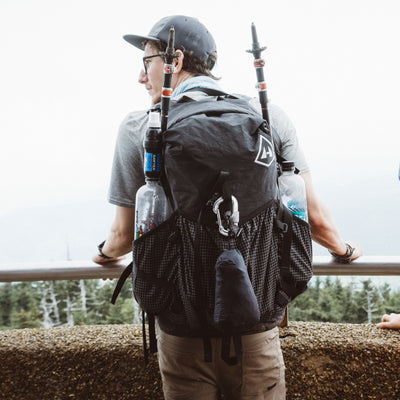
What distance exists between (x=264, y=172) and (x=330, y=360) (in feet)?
5.10

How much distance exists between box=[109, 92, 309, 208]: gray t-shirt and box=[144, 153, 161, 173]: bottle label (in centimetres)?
21

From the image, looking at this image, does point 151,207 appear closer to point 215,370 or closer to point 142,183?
point 142,183

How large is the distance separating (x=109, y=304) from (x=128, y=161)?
430 cm

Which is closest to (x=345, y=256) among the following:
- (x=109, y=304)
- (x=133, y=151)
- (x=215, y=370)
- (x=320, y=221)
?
(x=320, y=221)

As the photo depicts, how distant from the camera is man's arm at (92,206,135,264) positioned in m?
1.49

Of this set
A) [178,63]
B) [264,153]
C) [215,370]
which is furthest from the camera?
[178,63]

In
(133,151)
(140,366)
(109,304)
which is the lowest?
(109,304)

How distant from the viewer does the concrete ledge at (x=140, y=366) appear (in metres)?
2.18

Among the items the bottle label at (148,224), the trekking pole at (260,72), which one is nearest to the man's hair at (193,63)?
the trekking pole at (260,72)

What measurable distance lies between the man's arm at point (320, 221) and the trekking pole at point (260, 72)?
344 millimetres

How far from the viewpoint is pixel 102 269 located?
201cm

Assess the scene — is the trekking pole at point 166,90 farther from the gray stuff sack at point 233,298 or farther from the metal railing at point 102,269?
the metal railing at point 102,269

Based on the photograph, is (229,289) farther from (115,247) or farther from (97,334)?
(97,334)

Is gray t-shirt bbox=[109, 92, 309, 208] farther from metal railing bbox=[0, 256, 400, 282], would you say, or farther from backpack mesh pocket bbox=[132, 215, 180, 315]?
metal railing bbox=[0, 256, 400, 282]
